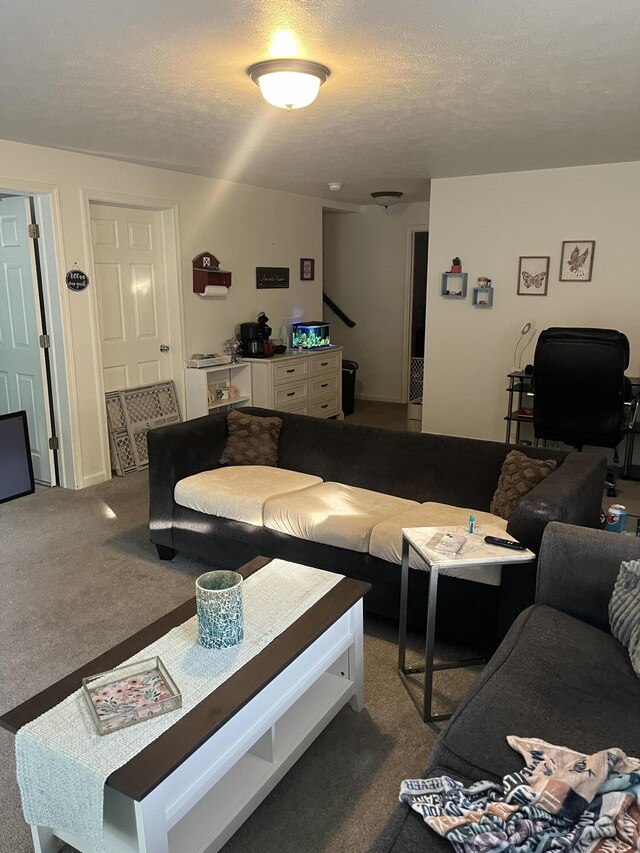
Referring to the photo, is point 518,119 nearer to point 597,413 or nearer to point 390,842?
point 597,413

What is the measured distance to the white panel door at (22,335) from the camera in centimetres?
446

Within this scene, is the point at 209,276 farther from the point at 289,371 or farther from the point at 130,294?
the point at 289,371

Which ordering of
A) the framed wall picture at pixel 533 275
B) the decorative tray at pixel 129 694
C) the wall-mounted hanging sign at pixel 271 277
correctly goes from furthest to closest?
1. the wall-mounted hanging sign at pixel 271 277
2. the framed wall picture at pixel 533 275
3. the decorative tray at pixel 129 694

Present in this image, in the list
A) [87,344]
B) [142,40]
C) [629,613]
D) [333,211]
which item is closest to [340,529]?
[629,613]

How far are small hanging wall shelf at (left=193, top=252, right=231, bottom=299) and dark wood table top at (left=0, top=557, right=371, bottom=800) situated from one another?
12.7ft

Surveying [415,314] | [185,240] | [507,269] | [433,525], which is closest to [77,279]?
[185,240]

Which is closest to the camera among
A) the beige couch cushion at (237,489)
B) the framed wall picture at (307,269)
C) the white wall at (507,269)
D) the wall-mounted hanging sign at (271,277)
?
the beige couch cushion at (237,489)

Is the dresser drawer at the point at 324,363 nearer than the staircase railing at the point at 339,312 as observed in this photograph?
Yes

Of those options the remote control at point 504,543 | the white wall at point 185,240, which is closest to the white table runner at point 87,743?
the remote control at point 504,543

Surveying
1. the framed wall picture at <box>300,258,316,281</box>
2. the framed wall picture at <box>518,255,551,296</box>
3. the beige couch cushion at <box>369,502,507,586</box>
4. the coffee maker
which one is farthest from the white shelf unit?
the beige couch cushion at <box>369,502,507,586</box>

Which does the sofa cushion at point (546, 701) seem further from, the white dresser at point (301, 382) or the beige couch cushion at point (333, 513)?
the white dresser at point (301, 382)

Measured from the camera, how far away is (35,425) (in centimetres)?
478

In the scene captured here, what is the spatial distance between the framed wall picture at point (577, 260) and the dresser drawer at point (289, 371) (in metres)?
2.46

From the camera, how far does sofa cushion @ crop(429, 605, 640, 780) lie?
4.84ft
